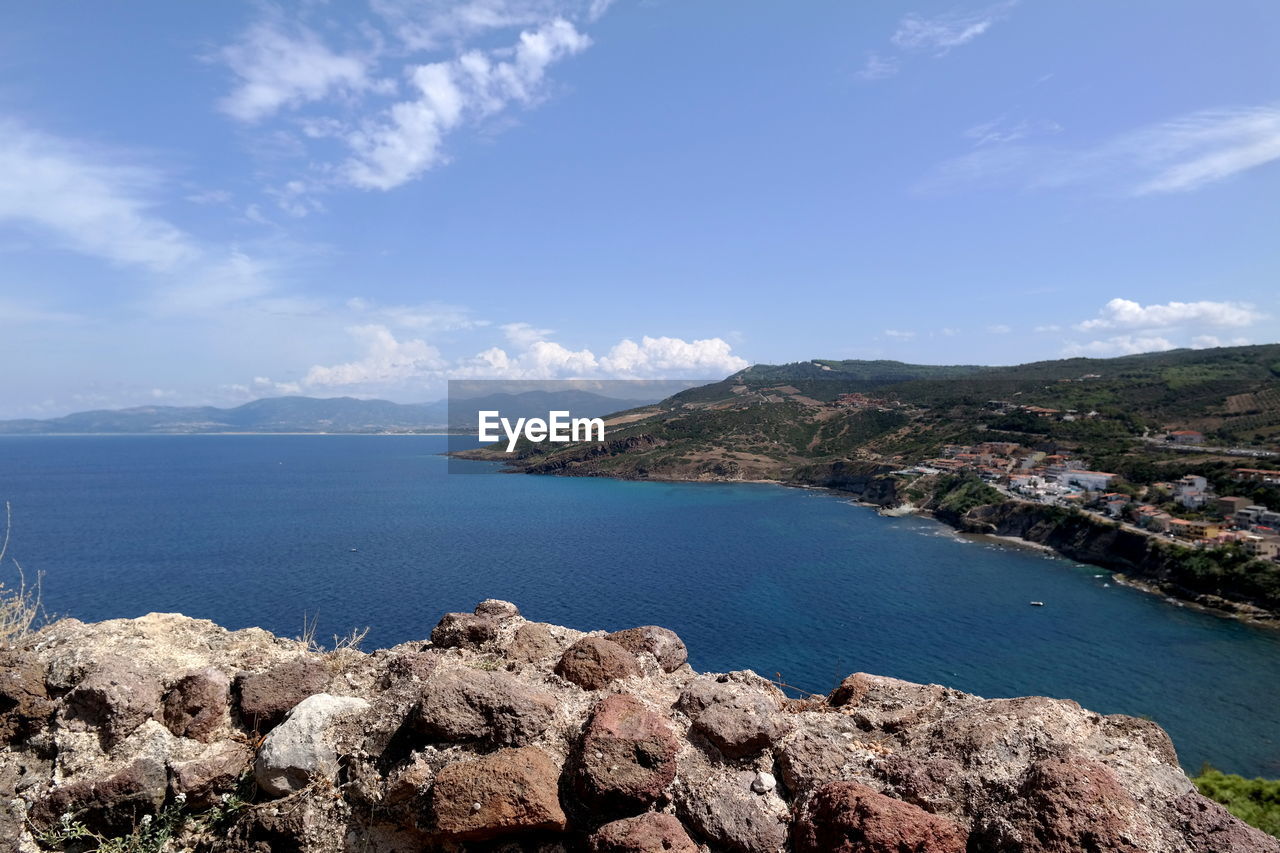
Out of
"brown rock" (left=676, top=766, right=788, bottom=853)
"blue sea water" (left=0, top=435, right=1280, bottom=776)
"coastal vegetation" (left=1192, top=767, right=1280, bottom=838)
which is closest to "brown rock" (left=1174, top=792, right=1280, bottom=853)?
"brown rock" (left=676, top=766, right=788, bottom=853)

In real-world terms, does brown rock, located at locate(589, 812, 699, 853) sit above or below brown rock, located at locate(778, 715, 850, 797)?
below

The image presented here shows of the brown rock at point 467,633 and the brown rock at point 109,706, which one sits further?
the brown rock at point 467,633

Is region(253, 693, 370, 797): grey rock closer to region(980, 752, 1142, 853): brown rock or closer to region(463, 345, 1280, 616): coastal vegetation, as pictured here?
region(980, 752, 1142, 853): brown rock

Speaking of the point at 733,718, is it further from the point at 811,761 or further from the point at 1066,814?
the point at 1066,814

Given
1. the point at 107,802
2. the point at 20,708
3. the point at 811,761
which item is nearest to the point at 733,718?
the point at 811,761

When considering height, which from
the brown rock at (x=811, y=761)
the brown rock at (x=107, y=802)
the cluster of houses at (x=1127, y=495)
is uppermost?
the brown rock at (x=811, y=761)

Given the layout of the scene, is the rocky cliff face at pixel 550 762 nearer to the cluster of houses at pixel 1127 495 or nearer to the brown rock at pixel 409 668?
the brown rock at pixel 409 668

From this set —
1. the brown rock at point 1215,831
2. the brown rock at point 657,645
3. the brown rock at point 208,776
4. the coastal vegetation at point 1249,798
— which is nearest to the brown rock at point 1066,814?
the brown rock at point 1215,831

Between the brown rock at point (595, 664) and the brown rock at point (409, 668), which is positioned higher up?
the brown rock at point (595, 664)
